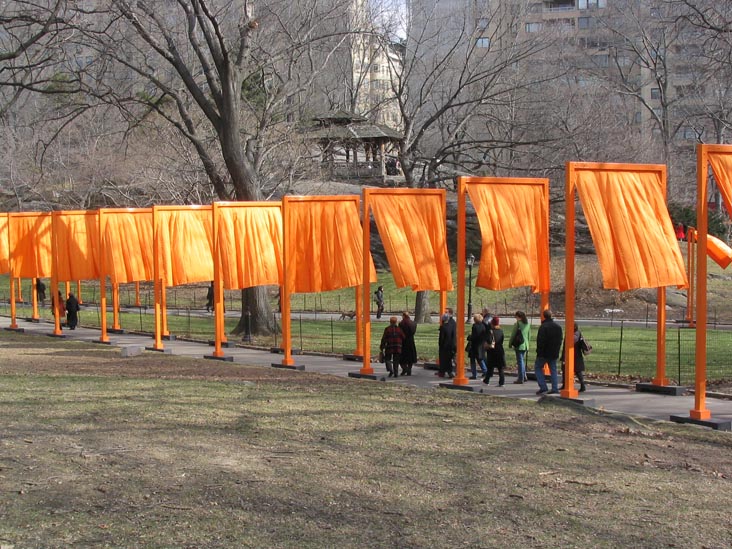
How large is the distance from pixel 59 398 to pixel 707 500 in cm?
862

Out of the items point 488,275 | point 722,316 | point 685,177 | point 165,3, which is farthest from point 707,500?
point 685,177

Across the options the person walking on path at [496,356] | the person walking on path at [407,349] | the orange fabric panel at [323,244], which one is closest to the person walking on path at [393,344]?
the person walking on path at [407,349]

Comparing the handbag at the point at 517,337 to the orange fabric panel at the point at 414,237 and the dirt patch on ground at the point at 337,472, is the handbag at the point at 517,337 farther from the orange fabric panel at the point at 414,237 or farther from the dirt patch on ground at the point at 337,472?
the dirt patch on ground at the point at 337,472

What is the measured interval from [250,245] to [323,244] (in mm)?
2776

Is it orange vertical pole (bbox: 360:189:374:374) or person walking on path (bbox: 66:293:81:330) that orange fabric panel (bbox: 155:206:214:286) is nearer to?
orange vertical pole (bbox: 360:189:374:374)

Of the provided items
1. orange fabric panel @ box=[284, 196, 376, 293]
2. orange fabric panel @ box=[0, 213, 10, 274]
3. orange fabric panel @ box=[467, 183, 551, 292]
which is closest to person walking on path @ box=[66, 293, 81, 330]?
orange fabric panel @ box=[0, 213, 10, 274]

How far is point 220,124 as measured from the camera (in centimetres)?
2675

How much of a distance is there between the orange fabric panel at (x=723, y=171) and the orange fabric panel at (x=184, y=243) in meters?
13.7

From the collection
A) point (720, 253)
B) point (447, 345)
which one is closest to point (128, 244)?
point (447, 345)

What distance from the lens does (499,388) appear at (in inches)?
702

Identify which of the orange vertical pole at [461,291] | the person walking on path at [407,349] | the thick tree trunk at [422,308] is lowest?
the thick tree trunk at [422,308]

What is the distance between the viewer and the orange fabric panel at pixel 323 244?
19.5 meters

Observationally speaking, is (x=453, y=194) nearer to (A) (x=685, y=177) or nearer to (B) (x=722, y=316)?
(A) (x=685, y=177)

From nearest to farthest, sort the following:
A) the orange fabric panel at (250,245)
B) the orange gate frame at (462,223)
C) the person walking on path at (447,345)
Answer: 1. the orange gate frame at (462,223)
2. the person walking on path at (447,345)
3. the orange fabric panel at (250,245)
